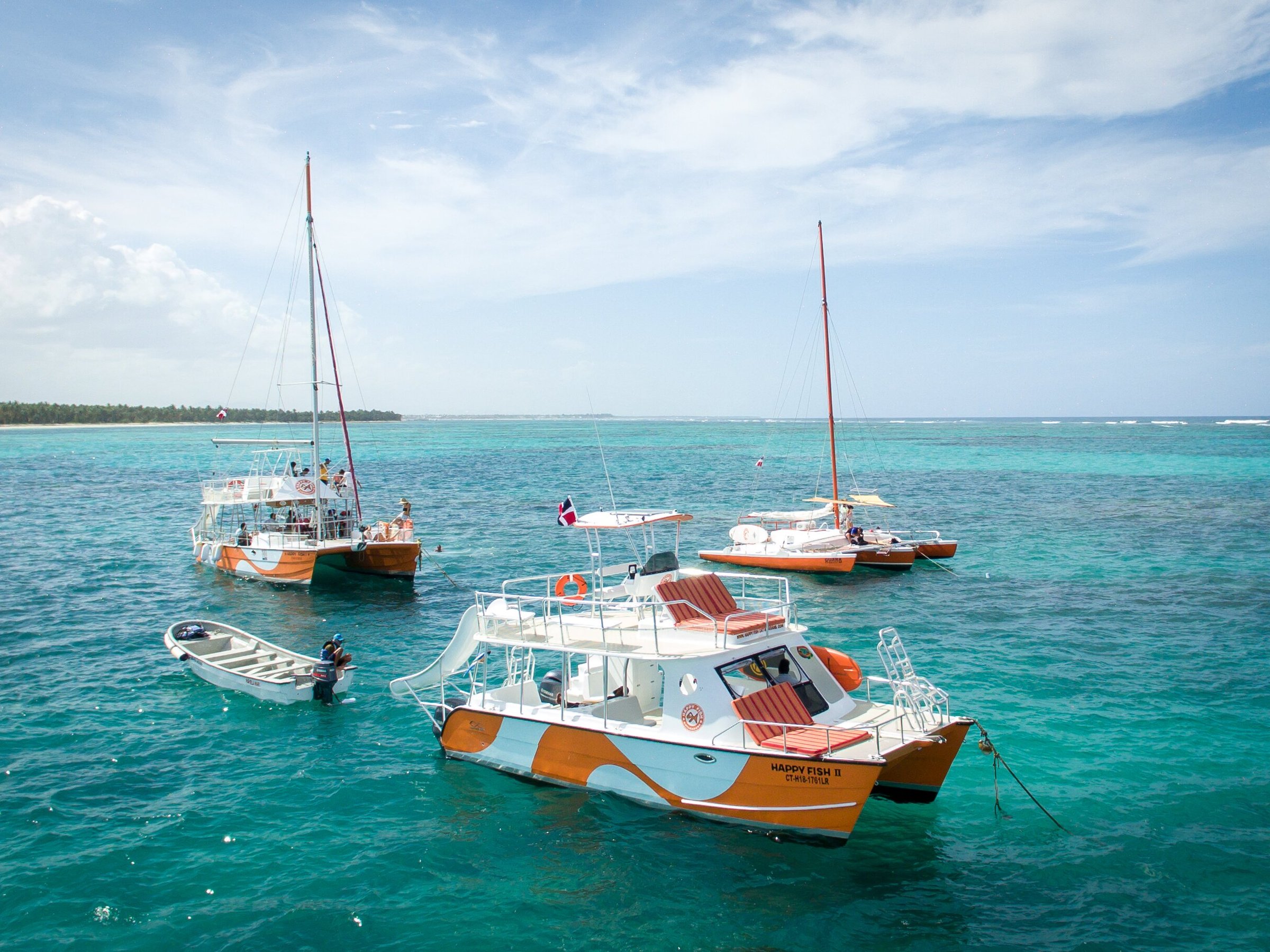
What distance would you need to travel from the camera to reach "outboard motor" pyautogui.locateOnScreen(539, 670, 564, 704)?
16.7 m

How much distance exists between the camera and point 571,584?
17.8 meters

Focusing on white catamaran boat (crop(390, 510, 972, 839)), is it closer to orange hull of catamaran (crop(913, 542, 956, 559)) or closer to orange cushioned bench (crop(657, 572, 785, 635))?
orange cushioned bench (crop(657, 572, 785, 635))

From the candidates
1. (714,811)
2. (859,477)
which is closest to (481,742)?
(714,811)

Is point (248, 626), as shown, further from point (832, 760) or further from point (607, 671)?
point (832, 760)

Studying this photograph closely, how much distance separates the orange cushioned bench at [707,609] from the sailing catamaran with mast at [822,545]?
20948 mm

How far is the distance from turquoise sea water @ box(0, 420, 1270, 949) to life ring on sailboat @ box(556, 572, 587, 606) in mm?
3699

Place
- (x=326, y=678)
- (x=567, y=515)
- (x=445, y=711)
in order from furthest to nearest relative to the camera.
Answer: (x=326, y=678), (x=567, y=515), (x=445, y=711)

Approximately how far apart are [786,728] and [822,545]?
994 inches

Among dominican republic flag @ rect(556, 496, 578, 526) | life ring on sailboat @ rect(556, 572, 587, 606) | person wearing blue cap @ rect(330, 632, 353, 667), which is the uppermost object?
dominican republic flag @ rect(556, 496, 578, 526)

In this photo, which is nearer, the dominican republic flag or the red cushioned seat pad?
the red cushioned seat pad

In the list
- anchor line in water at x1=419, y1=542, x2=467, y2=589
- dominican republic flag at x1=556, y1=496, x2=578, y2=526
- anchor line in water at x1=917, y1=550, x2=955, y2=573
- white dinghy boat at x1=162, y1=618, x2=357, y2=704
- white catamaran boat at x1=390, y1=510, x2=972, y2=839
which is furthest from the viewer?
anchor line in water at x1=917, y1=550, x2=955, y2=573

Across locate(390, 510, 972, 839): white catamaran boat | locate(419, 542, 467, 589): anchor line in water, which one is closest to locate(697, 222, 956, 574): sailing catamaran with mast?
locate(419, 542, 467, 589): anchor line in water

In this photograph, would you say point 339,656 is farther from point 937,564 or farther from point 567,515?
point 937,564

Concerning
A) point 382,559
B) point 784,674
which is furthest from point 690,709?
Result: point 382,559
